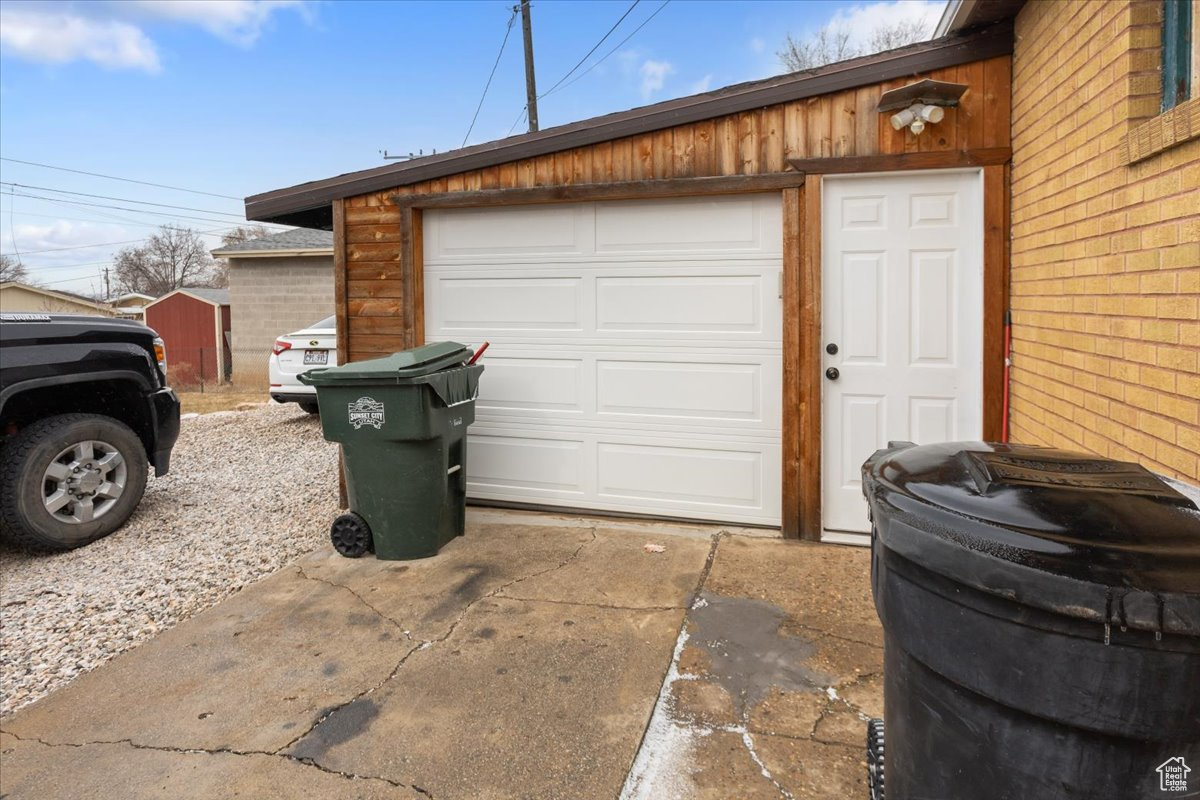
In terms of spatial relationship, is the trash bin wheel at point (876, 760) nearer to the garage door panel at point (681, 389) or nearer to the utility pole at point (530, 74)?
the garage door panel at point (681, 389)

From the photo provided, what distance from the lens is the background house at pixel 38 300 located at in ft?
96.7

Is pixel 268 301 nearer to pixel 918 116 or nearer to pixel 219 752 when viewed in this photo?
pixel 918 116

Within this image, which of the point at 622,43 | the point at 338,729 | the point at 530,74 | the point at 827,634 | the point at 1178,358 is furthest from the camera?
the point at 530,74

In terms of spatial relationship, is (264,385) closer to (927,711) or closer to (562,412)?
(562,412)

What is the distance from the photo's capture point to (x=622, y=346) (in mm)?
4875

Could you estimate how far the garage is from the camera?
4.08m

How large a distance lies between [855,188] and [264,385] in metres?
16.1

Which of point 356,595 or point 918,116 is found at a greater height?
point 918,116

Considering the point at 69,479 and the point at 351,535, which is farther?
the point at 69,479

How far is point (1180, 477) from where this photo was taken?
2.19 metres

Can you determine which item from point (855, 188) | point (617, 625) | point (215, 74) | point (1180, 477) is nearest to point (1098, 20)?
point (855, 188)

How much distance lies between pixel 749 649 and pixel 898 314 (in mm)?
2207

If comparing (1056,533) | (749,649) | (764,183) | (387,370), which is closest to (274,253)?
(387,370)

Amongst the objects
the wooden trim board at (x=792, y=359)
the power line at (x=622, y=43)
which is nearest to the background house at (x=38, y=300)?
the power line at (x=622, y=43)
